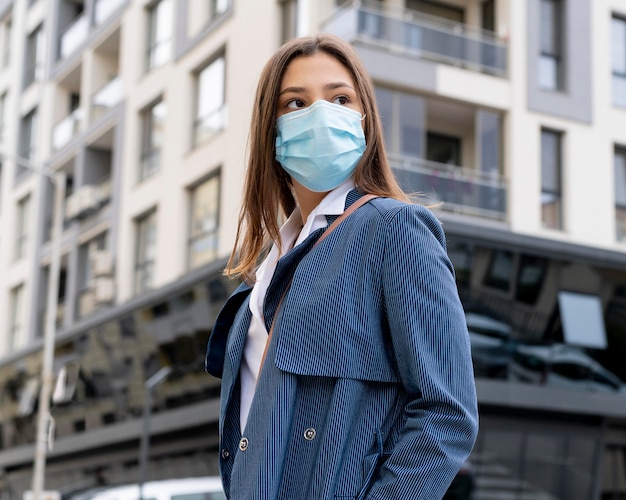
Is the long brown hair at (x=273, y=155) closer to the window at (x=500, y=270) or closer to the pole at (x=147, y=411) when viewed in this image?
the window at (x=500, y=270)

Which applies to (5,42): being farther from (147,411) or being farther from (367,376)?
(367,376)

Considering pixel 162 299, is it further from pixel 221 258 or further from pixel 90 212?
pixel 90 212

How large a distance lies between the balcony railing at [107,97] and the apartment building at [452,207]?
1.59 feet

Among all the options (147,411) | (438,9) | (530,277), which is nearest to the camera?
(530,277)

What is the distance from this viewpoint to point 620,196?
2333 centimetres

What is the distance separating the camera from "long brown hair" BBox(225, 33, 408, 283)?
2.53 meters

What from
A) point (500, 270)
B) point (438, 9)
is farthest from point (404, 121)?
point (500, 270)

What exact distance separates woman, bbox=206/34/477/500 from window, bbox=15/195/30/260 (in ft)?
113

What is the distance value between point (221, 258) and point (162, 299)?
276 centimetres

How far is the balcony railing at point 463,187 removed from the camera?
2109 centimetres

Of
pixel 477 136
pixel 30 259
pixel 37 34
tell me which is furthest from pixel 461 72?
pixel 37 34

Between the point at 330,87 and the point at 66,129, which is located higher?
the point at 66,129

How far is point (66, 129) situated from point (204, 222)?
10.5m

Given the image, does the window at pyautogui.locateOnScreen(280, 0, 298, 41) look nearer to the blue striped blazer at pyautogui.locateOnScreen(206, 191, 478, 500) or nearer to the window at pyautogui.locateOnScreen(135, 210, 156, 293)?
the window at pyautogui.locateOnScreen(135, 210, 156, 293)
